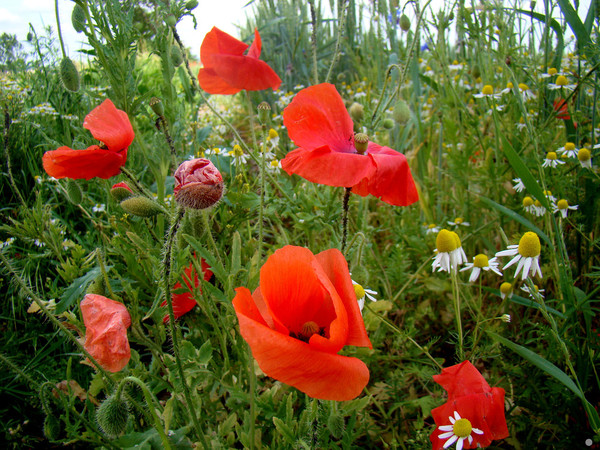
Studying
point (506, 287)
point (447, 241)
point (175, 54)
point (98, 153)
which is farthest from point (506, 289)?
point (175, 54)

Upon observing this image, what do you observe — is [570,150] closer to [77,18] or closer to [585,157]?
[585,157]

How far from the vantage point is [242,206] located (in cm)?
152

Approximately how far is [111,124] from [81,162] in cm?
12

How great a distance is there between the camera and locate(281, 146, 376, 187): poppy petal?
0.89 meters

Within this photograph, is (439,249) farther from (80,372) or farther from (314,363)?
(80,372)

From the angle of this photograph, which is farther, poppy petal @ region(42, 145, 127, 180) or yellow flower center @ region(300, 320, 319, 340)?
poppy petal @ region(42, 145, 127, 180)

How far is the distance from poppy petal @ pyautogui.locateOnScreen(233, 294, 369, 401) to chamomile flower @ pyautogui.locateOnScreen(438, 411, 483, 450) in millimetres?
428

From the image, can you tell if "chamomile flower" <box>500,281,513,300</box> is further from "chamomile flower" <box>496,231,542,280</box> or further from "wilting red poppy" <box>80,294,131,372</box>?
"wilting red poppy" <box>80,294,131,372</box>

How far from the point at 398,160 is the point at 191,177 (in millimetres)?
448

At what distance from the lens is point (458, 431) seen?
3.09ft

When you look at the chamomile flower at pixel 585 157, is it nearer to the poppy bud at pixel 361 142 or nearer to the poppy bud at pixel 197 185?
the poppy bud at pixel 361 142

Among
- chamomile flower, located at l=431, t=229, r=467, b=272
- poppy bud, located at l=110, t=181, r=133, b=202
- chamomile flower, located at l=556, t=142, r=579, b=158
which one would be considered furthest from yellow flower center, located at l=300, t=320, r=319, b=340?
chamomile flower, located at l=556, t=142, r=579, b=158

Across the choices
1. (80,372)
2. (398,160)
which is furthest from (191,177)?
(80,372)

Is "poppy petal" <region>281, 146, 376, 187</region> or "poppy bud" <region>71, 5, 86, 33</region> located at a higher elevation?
"poppy bud" <region>71, 5, 86, 33</region>
